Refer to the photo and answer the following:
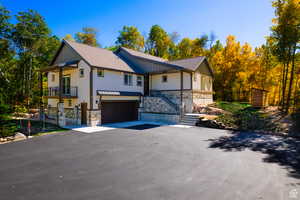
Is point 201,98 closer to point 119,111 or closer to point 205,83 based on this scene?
point 205,83

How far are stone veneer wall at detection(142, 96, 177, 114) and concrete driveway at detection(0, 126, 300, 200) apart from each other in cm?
871

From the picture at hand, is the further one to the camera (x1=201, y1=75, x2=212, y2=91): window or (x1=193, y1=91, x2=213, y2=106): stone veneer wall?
(x1=201, y1=75, x2=212, y2=91): window

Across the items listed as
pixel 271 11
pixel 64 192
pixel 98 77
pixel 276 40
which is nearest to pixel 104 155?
pixel 64 192

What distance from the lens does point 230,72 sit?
28469mm

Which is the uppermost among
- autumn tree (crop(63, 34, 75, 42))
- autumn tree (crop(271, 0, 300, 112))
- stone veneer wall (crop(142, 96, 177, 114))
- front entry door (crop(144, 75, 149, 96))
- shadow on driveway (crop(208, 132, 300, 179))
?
autumn tree (crop(63, 34, 75, 42))

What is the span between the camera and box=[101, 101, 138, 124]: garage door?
16870mm

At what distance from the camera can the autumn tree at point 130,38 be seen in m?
39.7

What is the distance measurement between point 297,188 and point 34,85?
3513 cm

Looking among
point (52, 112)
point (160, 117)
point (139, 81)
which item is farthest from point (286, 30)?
point (52, 112)

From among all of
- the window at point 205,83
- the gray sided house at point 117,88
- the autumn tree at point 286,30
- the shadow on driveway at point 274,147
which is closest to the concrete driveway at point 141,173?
the shadow on driveway at point 274,147

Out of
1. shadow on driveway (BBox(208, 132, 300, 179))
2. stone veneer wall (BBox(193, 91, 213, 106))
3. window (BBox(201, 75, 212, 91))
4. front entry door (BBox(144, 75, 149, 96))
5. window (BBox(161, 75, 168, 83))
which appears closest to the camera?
shadow on driveway (BBox(208, 132, 300, 179))

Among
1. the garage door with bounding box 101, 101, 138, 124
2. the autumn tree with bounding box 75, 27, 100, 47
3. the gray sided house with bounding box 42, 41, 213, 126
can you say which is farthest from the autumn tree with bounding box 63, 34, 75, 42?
the garage door with bounding box 101, 101, 138, 124

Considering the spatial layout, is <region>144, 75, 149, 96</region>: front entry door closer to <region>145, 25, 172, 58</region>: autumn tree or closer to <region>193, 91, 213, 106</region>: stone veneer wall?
<region>193, 91, 213, 106</region>: stone veneer wall

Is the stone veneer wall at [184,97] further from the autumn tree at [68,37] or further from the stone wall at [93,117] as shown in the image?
the autumn tree at [68,37]
